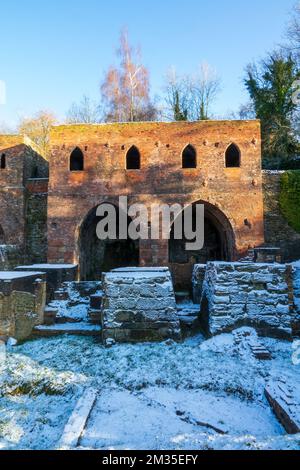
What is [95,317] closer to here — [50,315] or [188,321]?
[50,315]

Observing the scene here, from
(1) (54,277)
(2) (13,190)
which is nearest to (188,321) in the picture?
(1) (54,277)

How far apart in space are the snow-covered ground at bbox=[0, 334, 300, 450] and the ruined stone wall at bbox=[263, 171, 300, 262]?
9.49 metres

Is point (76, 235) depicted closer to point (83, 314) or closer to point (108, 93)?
point (83, 314)

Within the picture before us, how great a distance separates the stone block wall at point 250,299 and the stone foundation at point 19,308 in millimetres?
3141

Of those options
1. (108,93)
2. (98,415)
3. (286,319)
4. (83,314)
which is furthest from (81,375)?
(108,93)

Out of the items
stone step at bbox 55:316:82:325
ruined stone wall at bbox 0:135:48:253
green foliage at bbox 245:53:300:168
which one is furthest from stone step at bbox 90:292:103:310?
green foliage at bbox 245:53:300:168

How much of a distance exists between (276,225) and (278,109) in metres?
10.5

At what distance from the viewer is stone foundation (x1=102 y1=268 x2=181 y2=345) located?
199 inches

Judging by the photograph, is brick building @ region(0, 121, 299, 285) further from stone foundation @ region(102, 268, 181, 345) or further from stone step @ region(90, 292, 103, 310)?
stone foundation @ region(102, 268, 181, 345)

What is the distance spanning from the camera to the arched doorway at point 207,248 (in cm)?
1356

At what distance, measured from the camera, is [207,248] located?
1574 centimetres

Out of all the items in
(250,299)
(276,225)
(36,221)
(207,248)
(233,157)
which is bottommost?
(250,299)

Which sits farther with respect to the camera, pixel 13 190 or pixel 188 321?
pixel 13 190

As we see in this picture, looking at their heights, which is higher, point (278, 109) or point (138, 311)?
point (278, 109)
